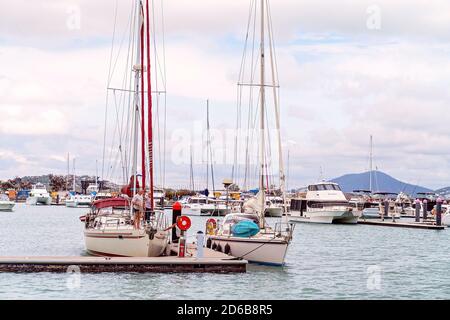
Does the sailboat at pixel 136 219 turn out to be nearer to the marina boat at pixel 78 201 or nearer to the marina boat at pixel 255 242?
the marina boat at pixel 255 242

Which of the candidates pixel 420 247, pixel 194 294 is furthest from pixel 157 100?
pixel 420 247

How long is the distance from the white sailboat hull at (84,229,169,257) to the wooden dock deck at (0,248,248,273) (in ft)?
8.94

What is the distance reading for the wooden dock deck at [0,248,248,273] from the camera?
34906 millimetres

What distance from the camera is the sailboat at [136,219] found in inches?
1531

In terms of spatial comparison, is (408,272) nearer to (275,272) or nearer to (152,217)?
(275,272)

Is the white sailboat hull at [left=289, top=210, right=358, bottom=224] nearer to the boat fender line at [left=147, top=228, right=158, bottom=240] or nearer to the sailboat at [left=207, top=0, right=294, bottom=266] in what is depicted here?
the sailboat at [left=207, top=0, right=294, bottom=266]

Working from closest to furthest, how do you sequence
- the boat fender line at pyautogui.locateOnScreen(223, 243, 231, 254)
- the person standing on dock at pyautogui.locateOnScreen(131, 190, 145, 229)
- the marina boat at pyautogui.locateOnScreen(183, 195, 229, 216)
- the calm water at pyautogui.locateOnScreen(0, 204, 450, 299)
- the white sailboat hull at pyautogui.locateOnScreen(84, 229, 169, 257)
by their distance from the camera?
1. the calm water at pyautogui.locateOnScreen(0, 204, 450, 299)
2. the white sailboat hull at pyautogui.locateOnScreen(84, 229, 169, 257)
3. the person standing on dock at pyautogui.locateOnScreen(131, 190, 145, 229)
4. the boat fender line at pyautogui.locateOnScreen(223, 243, 231, 254)
5. the marina boat at pyautogui.locateOnScreen(183, 195, 229, 216)

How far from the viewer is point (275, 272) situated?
38.7m

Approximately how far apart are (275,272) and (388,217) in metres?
83.1

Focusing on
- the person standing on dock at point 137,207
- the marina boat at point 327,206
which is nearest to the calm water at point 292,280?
the person standing on dock at point 137,207

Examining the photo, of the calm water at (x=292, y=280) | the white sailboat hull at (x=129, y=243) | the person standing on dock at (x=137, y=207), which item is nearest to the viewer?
the calm water at (x=292, y=280)

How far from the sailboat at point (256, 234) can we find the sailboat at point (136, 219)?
3234 millimetres

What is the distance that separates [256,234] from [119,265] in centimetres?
861

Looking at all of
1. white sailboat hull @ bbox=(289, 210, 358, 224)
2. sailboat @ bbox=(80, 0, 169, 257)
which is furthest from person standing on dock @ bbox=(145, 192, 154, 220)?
white sailboat hull @ bbox=(289, 210, 358, 224)
